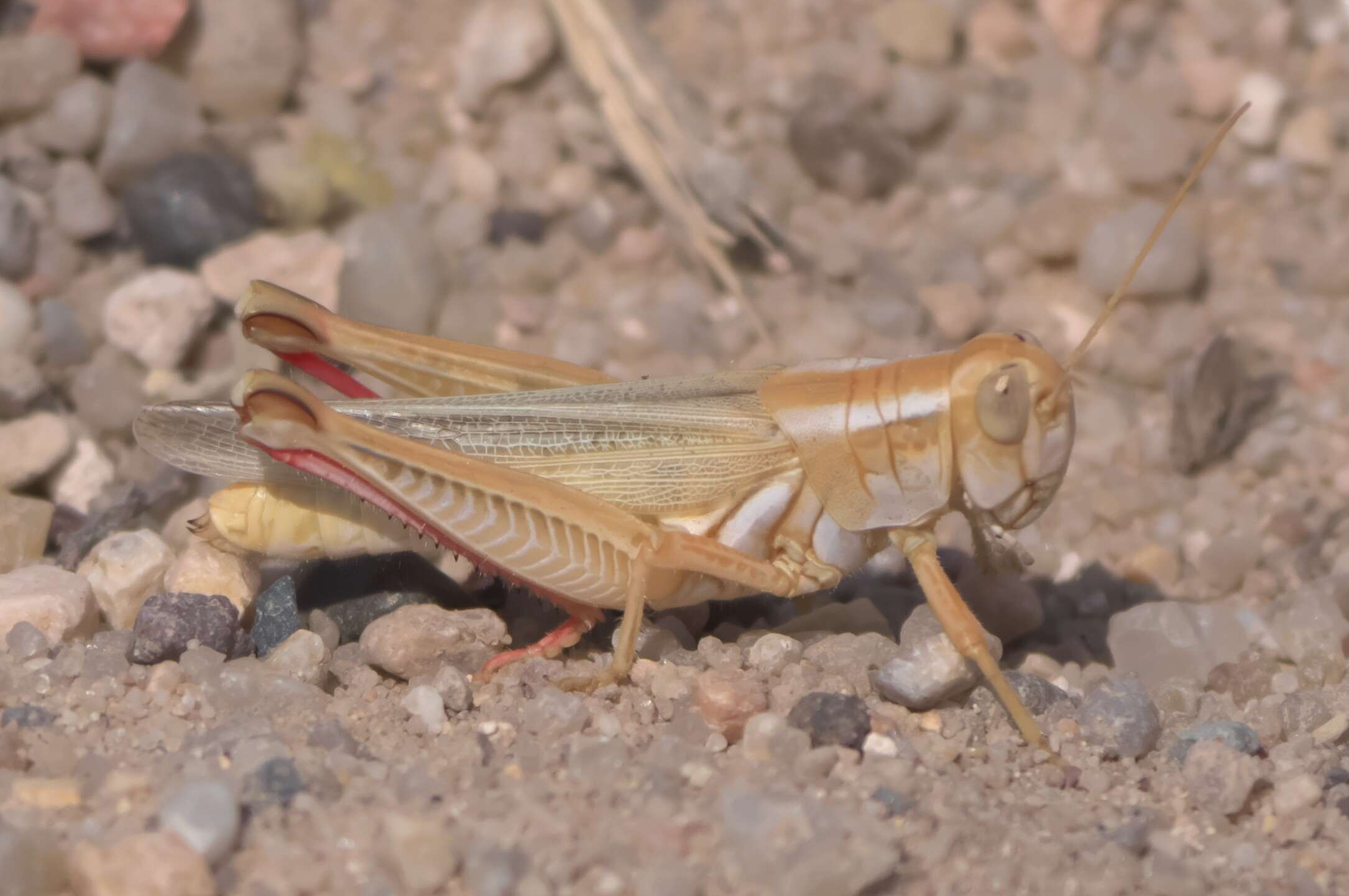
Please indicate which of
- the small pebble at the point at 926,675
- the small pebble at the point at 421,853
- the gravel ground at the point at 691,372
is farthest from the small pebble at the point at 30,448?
the small pebble at the point at 926,675

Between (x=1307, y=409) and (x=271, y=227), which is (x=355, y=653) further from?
(x=1307, y=409)

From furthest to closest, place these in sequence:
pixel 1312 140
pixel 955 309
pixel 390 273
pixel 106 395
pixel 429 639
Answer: pixel 1312 140 < pixel 955 309 < pixel 390 273 < pixel 106 395 < pixel 429 639

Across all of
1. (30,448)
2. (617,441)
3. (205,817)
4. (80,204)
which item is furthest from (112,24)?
(205,817)

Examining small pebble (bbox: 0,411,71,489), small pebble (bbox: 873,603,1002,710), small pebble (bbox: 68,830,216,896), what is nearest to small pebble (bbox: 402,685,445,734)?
small pebble (bbox: 68,830,216,896)

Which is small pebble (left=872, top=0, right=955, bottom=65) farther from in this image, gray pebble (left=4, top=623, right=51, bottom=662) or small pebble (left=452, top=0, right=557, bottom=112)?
gray pebble (left=4, top=623, right=51, bottom=662)

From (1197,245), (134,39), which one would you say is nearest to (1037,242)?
(1197,245)

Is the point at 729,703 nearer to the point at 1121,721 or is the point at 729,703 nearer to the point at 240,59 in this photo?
the point at 1121,721

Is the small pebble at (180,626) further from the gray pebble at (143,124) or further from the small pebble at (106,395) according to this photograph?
the gray pebble at (143,124)
